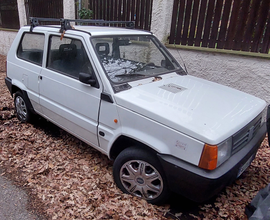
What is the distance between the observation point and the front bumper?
1993 mm

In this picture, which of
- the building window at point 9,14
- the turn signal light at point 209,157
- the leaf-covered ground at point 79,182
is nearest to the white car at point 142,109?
the turn signal light at point 209,157

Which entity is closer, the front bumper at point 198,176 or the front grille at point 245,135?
the front bumper at point 198,176

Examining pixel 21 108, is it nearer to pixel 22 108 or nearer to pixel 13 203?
pixel 22 108

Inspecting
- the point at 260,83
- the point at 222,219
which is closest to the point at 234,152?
the point at 222,219

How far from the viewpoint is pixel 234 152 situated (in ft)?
7.36

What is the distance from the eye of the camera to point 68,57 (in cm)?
312

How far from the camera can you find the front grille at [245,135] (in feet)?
7.26

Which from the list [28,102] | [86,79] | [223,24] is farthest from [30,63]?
[223,24]

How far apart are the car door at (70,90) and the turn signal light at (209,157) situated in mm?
1330

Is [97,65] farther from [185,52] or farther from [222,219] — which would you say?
[185,52]

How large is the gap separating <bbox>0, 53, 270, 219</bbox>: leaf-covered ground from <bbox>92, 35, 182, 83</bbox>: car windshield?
1372 millimetres

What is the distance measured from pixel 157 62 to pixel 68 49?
131 centimetres

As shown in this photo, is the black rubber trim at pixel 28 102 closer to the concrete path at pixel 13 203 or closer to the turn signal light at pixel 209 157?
the concrete path at pixel 13 203

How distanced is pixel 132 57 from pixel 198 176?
6.40 feet
